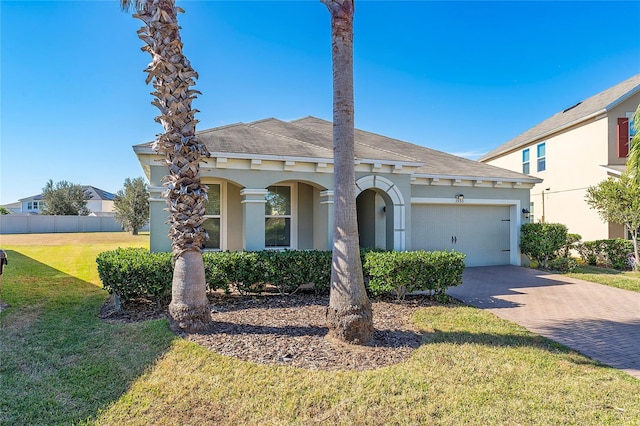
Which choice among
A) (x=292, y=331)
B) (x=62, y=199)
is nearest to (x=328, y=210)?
(x=292, y=331)

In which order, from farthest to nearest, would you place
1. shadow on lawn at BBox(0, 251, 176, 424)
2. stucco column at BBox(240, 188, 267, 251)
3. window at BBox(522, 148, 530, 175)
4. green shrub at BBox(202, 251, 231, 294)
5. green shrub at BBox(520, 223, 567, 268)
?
1. window at BBox(522, 148, 530, 175)
2. green shrub at BBox(520, 223, 567, 268)
3. stucco column at BBox(240, 188, 267, 251)
4. green shrub at BBox(202, 251, 231, 294)
5. shadow on lawn at BBox(0, 251, 176, 424)

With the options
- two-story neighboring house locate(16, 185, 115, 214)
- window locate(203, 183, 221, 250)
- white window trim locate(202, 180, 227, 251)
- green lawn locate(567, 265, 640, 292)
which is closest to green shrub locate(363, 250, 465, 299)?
white window trim locate(202, 180, 227, 251)

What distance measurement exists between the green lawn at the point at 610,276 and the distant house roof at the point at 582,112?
277 inches

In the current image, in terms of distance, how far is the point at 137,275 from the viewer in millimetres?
6582

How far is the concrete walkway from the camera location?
5.19 meters

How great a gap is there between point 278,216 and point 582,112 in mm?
15765

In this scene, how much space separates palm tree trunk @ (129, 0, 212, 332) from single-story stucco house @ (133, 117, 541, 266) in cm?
104

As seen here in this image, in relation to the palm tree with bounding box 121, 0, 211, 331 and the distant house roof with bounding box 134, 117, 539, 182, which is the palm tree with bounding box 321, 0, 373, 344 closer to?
the palm tree with bounding box 121, 0, 211, 331

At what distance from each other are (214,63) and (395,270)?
26.7ft

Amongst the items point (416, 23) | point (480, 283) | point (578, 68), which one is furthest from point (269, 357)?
point (578, 68)

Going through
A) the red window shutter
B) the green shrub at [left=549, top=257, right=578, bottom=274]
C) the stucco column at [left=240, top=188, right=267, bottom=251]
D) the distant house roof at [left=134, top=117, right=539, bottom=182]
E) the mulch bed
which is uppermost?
the red window shutter

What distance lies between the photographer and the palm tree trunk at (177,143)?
5.54 meters

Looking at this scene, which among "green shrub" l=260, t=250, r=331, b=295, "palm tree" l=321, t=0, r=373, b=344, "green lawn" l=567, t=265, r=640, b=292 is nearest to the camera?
"palm tree" l=321, t=0, r=373, b=344

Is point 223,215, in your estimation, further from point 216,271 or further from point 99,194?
point 99,194
